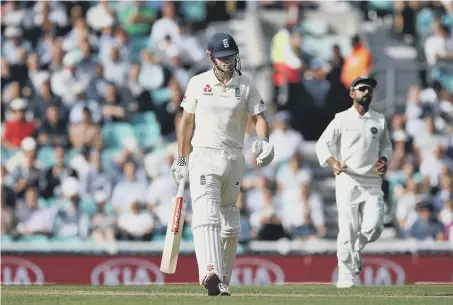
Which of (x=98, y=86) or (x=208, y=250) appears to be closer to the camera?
(x=208, y=250)

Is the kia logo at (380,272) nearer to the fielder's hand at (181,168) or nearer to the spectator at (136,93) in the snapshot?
the spectator at (136,93)

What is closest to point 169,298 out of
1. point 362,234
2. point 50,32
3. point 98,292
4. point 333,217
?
point 98,292

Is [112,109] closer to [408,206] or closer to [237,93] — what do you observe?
[408,206]

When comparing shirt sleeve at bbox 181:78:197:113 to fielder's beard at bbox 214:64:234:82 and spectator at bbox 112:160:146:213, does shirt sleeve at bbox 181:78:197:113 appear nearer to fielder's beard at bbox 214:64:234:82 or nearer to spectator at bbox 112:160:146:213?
fielder's beard at bbox 214:64:234:82

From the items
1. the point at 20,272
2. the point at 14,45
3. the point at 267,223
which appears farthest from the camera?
the point at 14,45

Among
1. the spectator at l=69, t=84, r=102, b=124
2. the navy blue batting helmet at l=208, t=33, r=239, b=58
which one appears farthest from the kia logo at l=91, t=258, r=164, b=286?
the navy blue batting helmet at l=208, t=33, r=239, b=58

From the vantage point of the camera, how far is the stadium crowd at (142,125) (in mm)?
16328

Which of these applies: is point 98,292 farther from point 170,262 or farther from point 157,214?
point 157,214

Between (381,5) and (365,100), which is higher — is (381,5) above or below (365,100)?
above

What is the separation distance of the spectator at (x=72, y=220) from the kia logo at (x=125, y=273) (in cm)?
80

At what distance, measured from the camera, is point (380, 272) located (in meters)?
15.5

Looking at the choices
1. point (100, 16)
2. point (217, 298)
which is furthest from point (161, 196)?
point (217, 298)

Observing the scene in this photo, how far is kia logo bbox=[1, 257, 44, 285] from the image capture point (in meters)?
15.4

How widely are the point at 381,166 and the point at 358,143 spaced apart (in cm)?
34
